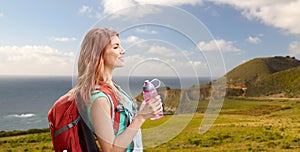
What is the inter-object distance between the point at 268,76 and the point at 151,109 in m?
51.2

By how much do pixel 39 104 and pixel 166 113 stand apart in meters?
60.4

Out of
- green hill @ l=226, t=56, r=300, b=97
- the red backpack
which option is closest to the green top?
the red backpack

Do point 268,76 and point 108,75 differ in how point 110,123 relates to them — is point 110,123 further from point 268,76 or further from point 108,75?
point 268,76

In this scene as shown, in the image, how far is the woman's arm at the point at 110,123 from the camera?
120cm

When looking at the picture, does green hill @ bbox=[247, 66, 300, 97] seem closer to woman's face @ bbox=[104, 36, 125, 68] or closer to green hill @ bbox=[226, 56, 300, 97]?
green hill @ bbox=[226, 56, 300, 97]

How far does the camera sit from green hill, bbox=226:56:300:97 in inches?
1505

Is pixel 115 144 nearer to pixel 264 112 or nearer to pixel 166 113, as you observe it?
pixel 166 113

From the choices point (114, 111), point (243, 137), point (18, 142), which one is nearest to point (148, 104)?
point (114, 111)

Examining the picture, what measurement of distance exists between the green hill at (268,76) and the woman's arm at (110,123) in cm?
3327

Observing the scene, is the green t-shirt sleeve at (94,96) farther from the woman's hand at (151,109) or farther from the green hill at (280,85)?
the green hill at (280,85)

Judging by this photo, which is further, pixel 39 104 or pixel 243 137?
pixel 39 104

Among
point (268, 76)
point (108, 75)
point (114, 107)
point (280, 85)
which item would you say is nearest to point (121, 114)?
point (114, 107)

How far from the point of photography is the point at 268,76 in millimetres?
49625

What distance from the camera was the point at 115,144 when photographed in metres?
1.23
